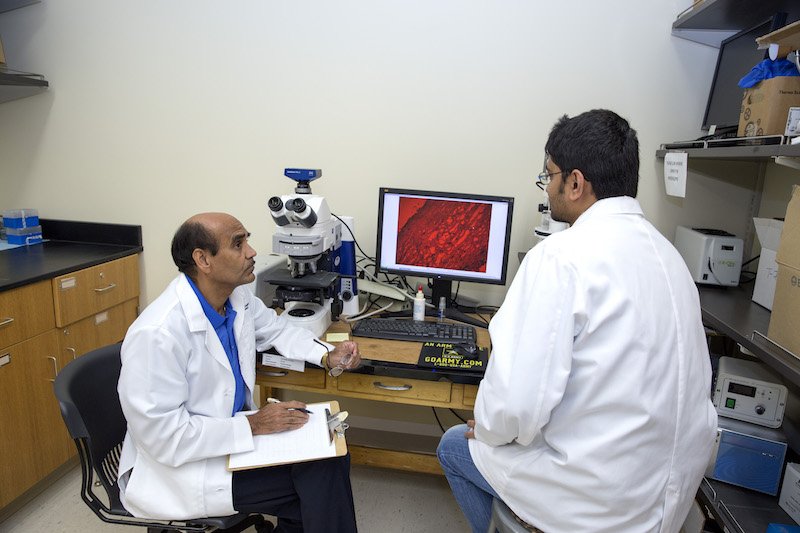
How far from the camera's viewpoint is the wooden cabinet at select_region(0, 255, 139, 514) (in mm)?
1830

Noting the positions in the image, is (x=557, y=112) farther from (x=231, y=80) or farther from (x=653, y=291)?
(x=231, y=80)

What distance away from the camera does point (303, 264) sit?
5.81 feet

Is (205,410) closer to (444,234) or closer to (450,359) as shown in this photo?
(450,359)

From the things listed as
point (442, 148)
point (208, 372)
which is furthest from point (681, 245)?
point (208, 372)

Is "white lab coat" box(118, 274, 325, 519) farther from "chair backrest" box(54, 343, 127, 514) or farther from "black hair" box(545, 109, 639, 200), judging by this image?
"black hair" box(545, 109, 639, 200)

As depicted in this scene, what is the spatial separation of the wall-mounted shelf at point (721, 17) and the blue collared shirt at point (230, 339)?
1.86 meters

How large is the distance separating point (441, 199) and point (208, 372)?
1066 millimetres

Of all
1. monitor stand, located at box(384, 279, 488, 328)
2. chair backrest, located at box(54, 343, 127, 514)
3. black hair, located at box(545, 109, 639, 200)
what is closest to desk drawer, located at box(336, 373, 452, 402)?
monitor stand, located at box(384, 279, 488, 328)

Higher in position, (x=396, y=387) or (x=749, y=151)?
(x=749, y=151)

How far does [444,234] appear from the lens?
1.99 m

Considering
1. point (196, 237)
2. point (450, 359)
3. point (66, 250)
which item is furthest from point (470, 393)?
point (66, 250)

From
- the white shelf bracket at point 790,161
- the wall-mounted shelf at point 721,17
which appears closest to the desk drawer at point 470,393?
the white shelf bracket at point 790,161

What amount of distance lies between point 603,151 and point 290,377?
1.21 m

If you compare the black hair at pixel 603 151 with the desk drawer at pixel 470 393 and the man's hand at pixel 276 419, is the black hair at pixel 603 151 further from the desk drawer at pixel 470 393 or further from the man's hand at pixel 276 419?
the man's hand at pixel 276 419
